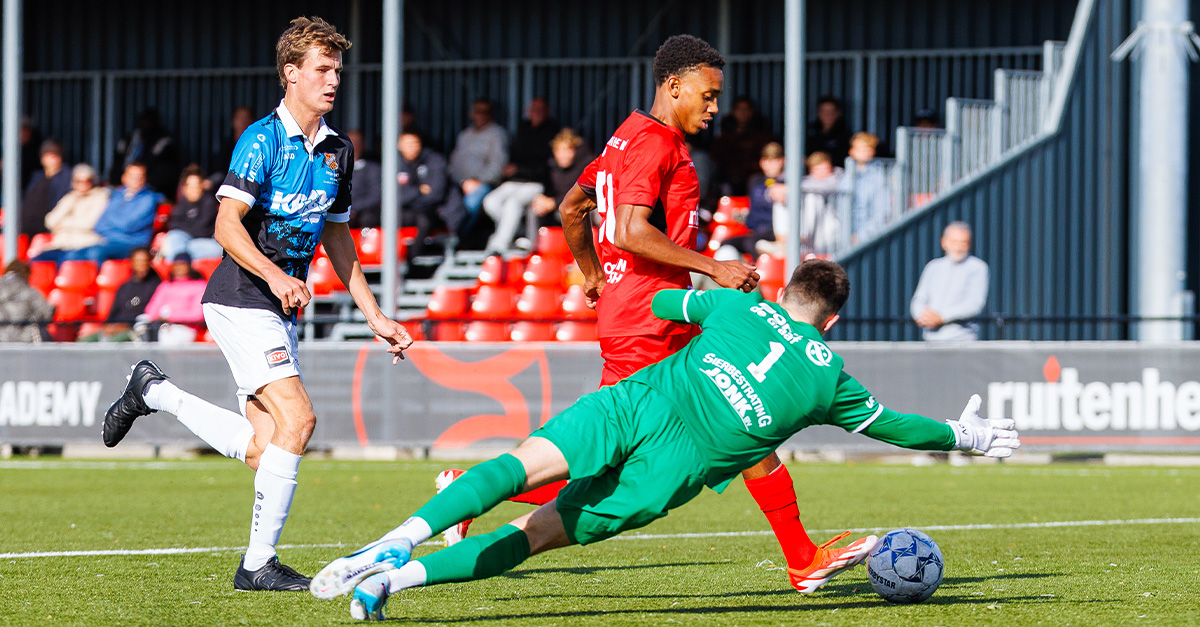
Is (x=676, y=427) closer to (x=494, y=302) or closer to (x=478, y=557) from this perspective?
(x=478, y=557)

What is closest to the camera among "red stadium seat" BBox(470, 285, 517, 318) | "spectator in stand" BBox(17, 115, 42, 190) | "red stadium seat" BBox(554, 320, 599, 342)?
"red stadium seat" BBox(554, 320, 599, 342)

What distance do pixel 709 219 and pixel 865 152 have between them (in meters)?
1.99

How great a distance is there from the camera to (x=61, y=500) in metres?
9.15

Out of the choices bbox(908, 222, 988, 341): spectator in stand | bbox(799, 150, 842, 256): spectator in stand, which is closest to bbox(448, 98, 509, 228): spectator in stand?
bbox(799, 150, 842, 256): spectator in stand

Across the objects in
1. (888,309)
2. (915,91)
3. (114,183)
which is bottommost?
(888,309)

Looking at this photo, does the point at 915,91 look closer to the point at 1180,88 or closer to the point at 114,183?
the point at 1180,88

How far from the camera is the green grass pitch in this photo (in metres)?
4.73

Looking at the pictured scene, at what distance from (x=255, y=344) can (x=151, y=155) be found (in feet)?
47.9

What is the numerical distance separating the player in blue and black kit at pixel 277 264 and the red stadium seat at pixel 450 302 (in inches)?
394

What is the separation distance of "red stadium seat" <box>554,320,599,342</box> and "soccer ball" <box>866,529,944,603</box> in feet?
29.0

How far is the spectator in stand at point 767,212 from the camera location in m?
15.1

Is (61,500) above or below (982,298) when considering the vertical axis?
below

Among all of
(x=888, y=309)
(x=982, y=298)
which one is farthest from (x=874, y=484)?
(x=888, y=309)

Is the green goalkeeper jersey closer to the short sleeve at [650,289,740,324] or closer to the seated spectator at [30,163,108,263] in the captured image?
the short sleeve at [650,289,740,324]
